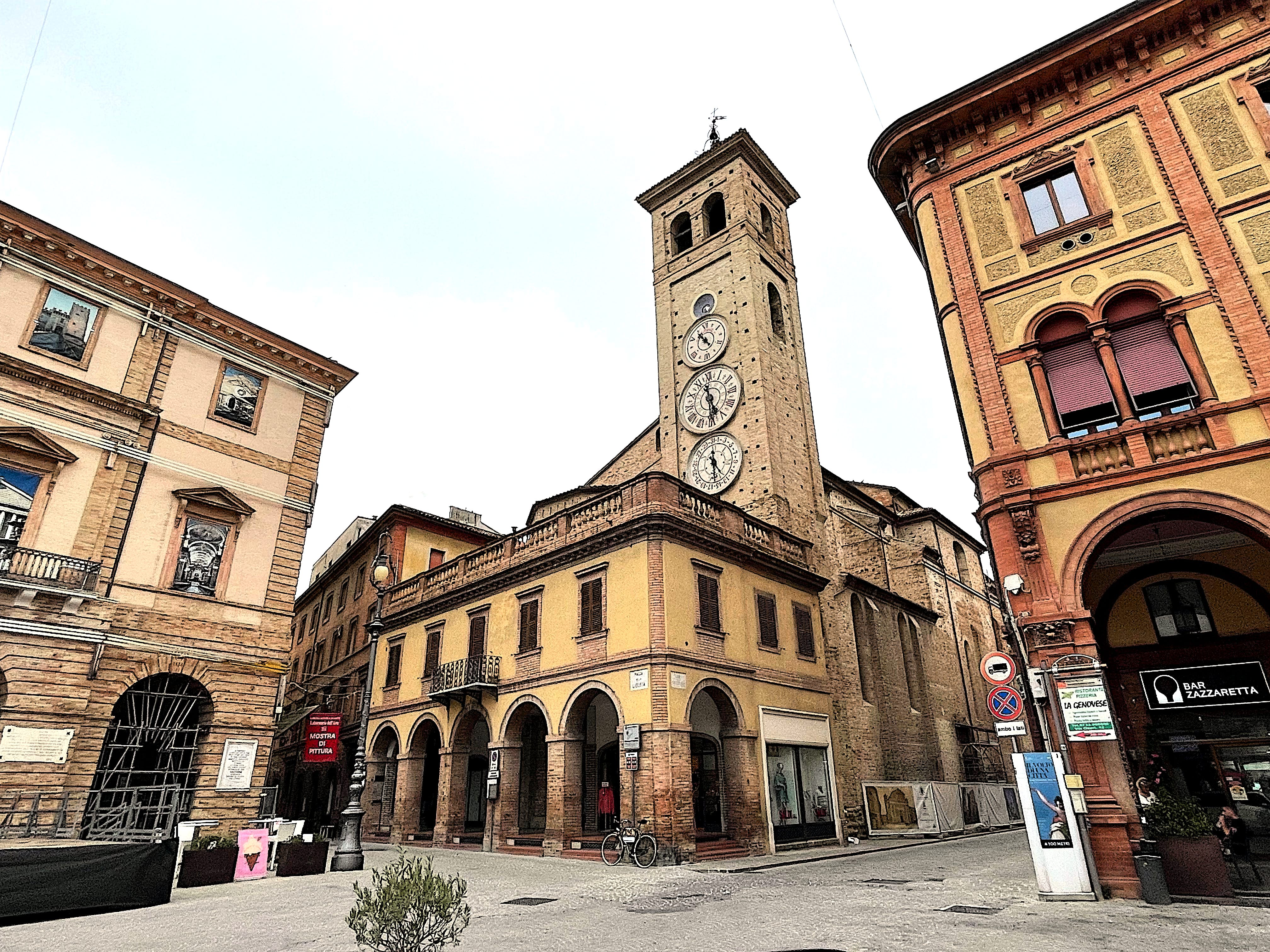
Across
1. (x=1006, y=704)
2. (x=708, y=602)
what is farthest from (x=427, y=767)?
(x=1006, y=704)

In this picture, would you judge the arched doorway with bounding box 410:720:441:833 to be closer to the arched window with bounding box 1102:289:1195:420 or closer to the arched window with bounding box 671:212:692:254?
the arched window with bounding box 1102:289:1195:420

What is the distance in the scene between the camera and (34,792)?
41.5 feet

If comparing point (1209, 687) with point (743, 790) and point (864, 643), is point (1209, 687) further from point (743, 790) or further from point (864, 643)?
point (864, 643)

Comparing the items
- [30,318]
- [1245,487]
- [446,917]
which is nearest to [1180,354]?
[1245,487]

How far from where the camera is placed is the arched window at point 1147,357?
11242 millimetres

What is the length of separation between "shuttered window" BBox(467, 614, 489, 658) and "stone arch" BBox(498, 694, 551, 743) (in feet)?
7.04

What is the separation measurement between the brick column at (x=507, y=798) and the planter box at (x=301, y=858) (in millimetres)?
5943

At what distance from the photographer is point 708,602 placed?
18.5 meters

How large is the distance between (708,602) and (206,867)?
11770 millimetres

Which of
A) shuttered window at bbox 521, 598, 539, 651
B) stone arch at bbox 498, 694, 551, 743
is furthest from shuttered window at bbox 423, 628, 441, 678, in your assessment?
shuttered window at bbox 521, 598, 539, 651

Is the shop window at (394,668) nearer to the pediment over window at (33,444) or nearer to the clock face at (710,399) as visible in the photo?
the pediment over window at (33,444)

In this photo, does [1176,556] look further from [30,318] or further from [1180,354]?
[30,318]

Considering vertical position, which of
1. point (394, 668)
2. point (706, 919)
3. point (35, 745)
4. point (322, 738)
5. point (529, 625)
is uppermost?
point (529, 625)

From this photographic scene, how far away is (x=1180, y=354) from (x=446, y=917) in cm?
1298
